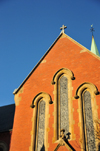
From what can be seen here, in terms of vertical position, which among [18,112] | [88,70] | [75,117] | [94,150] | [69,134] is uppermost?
[88,70]

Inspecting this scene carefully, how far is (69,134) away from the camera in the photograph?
50.0 feet

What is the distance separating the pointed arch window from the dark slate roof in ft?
24.5

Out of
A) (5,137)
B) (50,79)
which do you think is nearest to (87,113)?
(50,79)

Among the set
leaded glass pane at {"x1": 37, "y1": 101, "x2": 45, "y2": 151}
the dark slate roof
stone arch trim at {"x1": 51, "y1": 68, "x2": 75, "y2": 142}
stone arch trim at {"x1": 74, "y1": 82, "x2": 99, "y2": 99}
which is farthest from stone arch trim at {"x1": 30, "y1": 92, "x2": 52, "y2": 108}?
the dark slate roof

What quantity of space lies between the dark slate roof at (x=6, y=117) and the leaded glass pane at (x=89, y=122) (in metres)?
7.71

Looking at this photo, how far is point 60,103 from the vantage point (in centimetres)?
1698

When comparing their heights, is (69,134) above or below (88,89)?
below

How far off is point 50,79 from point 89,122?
477 centimetres

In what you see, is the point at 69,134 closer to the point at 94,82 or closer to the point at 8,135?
the point at 94,82

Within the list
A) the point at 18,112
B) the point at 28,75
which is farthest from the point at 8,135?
the point at 28,75

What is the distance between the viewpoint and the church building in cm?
1505

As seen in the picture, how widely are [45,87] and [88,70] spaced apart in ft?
11.4

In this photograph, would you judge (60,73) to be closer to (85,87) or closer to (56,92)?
(56,92)

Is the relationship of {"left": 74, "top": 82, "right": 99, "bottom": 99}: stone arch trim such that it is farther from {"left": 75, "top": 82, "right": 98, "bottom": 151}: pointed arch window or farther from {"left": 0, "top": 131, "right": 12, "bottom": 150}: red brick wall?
{"left": 0, "top": 131, "right": 12, "bottom": 150}: red brick wall
